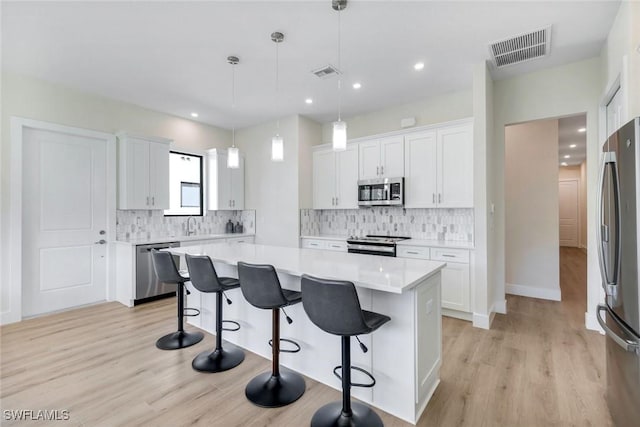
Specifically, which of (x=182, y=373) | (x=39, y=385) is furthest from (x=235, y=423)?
(x=39, y=385)

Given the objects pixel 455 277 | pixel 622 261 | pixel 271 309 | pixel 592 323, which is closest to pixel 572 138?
pixel 592 323

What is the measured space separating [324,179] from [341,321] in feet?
12.2

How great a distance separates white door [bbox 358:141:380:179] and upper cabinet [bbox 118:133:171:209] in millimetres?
3121

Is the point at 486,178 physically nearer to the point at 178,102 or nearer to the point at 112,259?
the point at 178,102

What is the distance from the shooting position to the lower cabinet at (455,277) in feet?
11.6

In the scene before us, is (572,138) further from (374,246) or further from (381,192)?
(374,246)

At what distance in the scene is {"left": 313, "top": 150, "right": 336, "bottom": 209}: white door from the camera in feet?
16.8

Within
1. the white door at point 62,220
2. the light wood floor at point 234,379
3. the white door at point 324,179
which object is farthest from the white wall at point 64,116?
the white door at point 324,179

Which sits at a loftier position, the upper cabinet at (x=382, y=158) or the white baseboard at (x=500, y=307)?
the upper cabinet at (x=382, y=158)

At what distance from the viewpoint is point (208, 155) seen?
18.5 feet

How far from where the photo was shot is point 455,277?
143 inches

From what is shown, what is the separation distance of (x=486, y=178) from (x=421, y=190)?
0.91 metres

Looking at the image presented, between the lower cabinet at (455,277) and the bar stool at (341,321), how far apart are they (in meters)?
2.04

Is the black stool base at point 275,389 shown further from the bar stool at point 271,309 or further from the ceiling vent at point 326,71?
the ceiling vent at point 326,71
